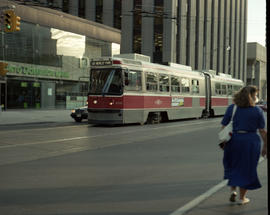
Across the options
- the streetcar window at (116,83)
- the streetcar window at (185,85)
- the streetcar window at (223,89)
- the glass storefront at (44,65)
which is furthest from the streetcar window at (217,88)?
the glass storefront at (44,65)

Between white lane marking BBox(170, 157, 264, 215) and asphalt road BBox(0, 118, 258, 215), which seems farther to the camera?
asphalt road BBox(0, 118, 258, 215)

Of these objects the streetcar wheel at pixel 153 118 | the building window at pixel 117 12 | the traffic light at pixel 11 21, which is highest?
the building window at pixel 117 12

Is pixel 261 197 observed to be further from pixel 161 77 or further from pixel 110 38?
pixel 110 38

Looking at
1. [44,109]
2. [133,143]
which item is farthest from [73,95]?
[133,143]

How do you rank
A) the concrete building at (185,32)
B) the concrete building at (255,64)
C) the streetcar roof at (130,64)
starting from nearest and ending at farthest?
the streetcar roof at (130,64) → the concrete building at (185,32) → the concrete building at (255,64)

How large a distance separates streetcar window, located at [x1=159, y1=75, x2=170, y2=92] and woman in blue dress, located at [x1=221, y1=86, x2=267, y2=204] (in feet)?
53.1

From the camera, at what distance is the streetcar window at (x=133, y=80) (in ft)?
62.1

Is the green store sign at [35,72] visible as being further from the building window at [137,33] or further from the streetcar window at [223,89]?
the streetcar window at [223,89]

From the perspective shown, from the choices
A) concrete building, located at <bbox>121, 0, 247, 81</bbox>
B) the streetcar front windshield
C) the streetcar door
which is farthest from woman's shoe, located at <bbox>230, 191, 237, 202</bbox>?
concrete building, located at <bbox>121, 0, 247, 81</bbox>

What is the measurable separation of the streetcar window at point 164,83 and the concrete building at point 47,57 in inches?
613

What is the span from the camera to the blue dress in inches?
208

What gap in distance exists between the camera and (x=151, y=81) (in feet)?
68.4

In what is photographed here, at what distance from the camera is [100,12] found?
53312mm

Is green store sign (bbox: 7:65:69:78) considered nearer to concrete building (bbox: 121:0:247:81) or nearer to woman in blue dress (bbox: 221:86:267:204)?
concrete building (bbox: 121:0:247:81)
